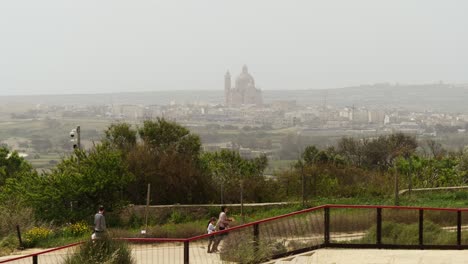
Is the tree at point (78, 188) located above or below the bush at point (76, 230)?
→ above

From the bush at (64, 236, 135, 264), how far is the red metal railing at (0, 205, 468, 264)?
574mm

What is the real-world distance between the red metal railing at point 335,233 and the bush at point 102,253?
57 centimetres

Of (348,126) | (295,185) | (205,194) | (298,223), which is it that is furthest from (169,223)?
(348,126)

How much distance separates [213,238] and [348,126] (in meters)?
176

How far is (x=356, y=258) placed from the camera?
15.5m

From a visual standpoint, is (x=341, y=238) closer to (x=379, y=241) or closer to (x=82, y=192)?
(x=379, y=241)

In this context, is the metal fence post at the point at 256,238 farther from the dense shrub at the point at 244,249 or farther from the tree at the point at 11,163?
the tree at the point at 11,163

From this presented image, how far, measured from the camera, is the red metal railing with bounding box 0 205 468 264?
1564cm

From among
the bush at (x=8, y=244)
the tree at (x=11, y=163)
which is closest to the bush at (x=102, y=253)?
the bush at (x=8, y=244)

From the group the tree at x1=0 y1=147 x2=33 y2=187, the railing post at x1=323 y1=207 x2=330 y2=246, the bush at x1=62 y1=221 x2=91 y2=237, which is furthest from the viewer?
the tree at x1=0 y1=147 x2=33 y2=187

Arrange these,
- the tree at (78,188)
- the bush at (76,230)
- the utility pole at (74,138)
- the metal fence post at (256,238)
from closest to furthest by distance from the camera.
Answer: the metal fence post at (256,238) < the bush at (76,230) < the tree at (78,188) < the utility pole at (74,138)

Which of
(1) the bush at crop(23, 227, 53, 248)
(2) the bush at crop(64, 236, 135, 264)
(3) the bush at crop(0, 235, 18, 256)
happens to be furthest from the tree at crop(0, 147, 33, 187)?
(2) the bush at crop(64, 236, 135, 264)

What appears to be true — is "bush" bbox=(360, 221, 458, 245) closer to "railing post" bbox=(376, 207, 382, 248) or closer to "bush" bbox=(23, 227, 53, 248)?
"railing post" bbox=(376, 207, 382, 248)

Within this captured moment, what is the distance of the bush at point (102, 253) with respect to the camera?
14.5 m
